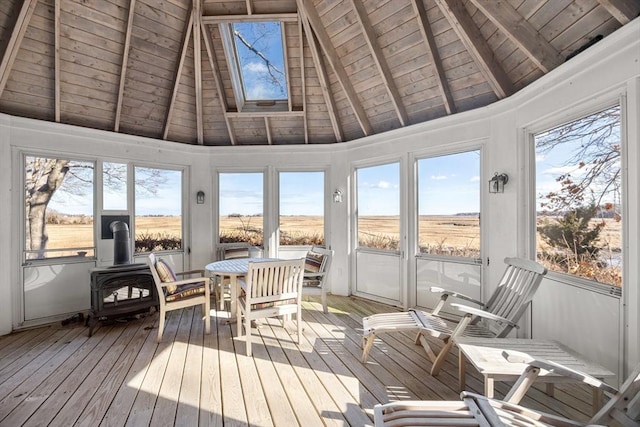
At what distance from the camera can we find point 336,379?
285 cm

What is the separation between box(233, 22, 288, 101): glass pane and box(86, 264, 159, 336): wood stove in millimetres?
3287

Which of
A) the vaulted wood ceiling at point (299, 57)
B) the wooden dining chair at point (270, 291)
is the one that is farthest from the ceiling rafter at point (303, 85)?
the wooden dining chair at point (270, 291)

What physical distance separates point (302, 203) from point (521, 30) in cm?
395

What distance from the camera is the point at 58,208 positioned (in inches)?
176

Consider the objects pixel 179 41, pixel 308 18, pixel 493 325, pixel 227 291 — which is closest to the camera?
pixel 493 325

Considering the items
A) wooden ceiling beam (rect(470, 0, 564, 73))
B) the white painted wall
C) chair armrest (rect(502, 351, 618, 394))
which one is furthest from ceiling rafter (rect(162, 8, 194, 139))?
chair armrest (rect(502, 351, 618, 394))

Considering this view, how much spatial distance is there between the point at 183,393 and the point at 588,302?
3464 mm

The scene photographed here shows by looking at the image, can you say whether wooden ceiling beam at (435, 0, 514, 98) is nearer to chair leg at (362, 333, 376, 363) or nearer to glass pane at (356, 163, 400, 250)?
glass pane at (356, 163, 400, 250)

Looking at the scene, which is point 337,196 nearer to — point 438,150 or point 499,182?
point 438,150

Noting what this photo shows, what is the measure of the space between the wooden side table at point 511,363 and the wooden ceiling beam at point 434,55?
297 centimetres

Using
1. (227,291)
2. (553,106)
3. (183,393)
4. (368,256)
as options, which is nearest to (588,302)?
(553,106)

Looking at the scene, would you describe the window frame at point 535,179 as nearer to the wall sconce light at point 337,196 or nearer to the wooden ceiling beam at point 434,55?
the wooden ceiling beam at point 434,55

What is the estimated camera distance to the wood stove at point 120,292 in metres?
3.97

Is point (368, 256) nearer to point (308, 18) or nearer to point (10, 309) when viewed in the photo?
point (308, 18)
